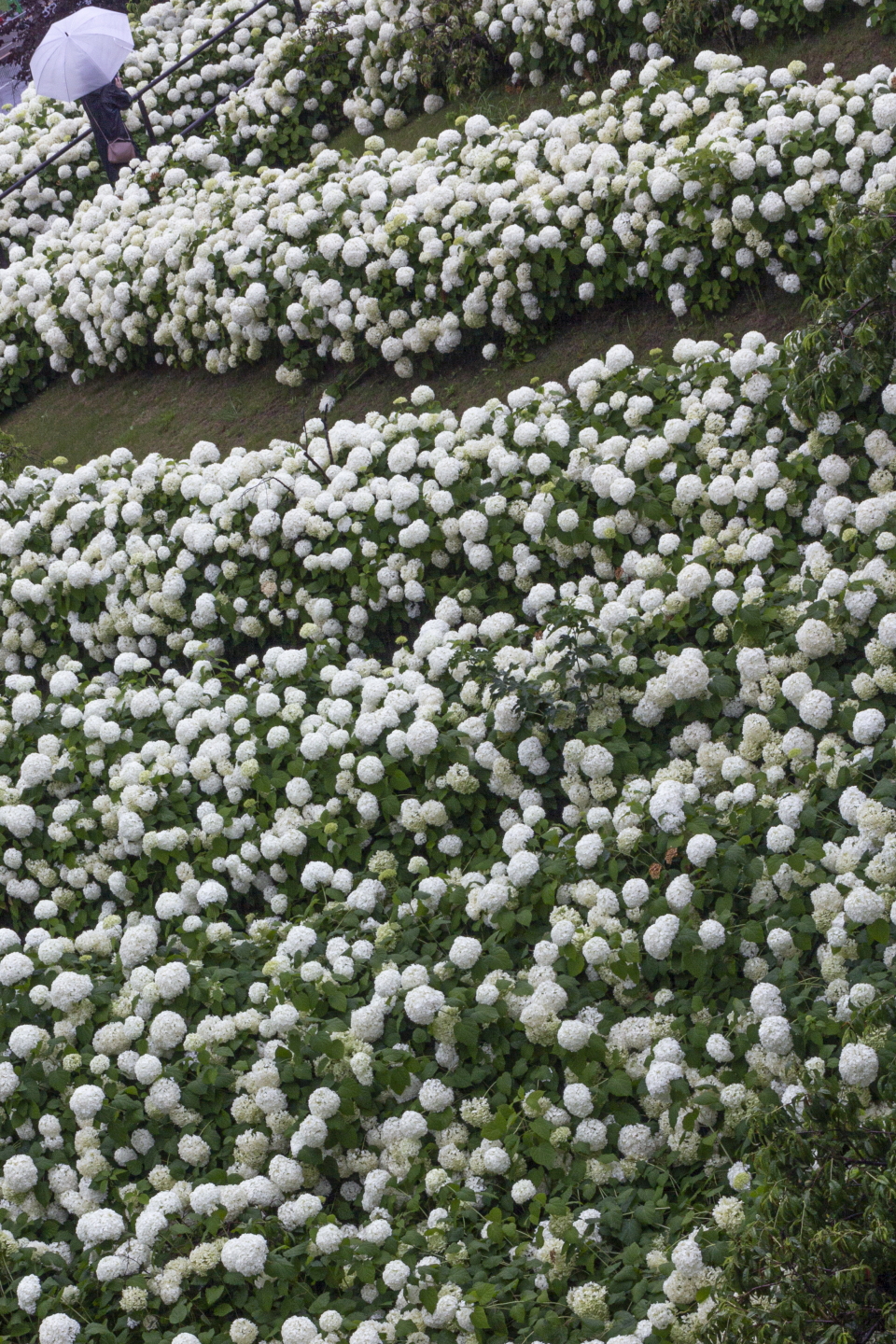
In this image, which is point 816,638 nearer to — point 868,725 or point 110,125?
point 868,725

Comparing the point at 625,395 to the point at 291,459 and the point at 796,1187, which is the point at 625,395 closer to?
the point at 291,459

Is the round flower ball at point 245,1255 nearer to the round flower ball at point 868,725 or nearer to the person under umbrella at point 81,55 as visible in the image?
the round flower ball at point 868,725

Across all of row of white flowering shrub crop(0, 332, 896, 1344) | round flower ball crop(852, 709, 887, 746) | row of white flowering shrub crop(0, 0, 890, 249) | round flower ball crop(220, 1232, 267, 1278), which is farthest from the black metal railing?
round flower ball crop(220, 1232, 267, 1278)

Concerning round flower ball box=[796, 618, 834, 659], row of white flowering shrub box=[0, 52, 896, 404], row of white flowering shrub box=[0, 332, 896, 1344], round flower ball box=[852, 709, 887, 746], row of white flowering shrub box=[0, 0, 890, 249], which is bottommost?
row of white flowering shrub box=[0, 332, 896, 1344]

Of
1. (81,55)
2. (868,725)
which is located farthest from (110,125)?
(868,725)

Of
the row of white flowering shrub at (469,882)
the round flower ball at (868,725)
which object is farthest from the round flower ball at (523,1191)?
the round flower ball at (868,725)

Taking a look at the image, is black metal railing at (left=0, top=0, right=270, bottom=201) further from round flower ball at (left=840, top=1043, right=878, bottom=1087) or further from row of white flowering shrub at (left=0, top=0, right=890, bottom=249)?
round flower ball at (left=840, top=1043, right=878, bottom=1087)

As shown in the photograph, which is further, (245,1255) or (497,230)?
(497,230)

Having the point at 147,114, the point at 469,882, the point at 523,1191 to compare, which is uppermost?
the point at 147,114
